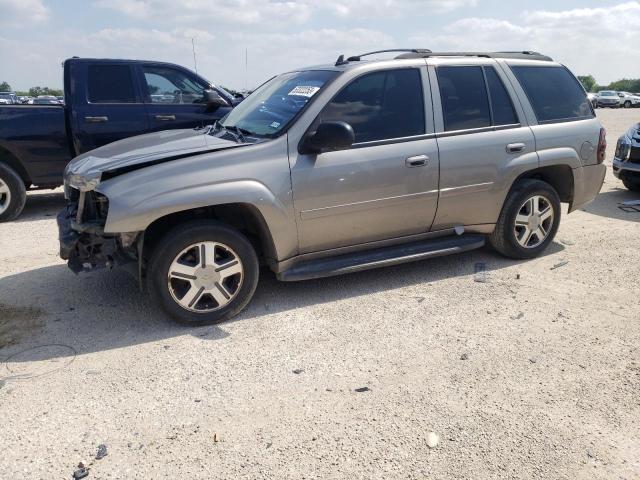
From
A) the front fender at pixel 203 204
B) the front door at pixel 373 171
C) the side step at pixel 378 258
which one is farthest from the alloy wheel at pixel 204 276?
the front door at pixel 373 171

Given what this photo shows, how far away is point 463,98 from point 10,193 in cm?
574

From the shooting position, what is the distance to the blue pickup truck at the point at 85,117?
717 centimetres

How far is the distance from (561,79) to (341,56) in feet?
→ 7.49

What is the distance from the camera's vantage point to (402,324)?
4.04 meters

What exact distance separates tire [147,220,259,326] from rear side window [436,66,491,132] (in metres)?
2.08

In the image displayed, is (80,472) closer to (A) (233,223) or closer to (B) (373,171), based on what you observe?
(A) (233,223)

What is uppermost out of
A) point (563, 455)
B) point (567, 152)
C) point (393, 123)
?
point (393, 123)

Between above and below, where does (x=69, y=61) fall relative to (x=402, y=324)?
above

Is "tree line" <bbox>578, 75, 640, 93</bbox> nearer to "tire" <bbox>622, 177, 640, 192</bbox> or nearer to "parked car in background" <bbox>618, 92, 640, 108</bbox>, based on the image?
"parked car in background" <bbox>618, 92, 640, 108</bbox>

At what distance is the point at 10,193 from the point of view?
711 centimetres

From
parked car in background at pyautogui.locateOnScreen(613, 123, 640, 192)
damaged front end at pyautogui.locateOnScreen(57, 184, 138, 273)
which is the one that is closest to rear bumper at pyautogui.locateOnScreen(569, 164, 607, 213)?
parked car in background at pyautogui.locateOnScreen(613, 123, 640, 192)

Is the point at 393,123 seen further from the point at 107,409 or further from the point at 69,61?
the point at 69,61

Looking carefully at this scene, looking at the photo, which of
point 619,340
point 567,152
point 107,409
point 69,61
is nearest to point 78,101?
point 69,61

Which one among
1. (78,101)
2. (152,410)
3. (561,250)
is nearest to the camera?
(152,410)
